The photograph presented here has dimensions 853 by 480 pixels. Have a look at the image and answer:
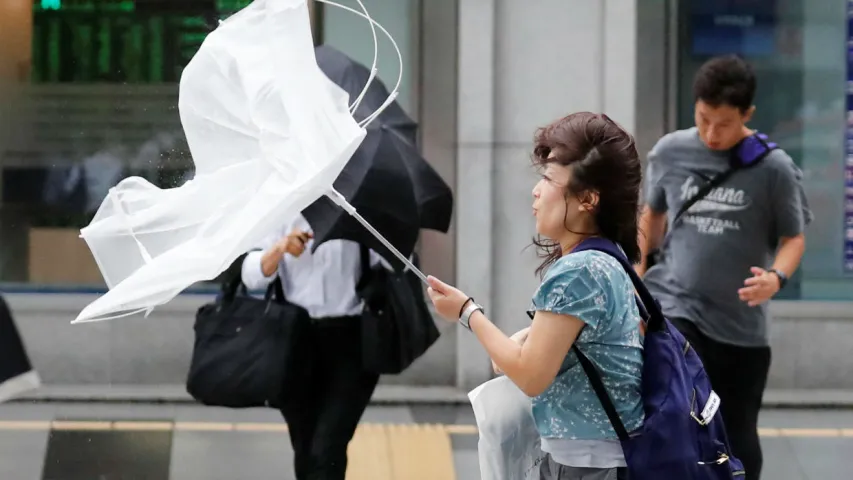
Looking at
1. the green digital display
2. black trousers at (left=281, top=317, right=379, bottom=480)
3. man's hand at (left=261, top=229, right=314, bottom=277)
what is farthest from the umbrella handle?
the green digital display

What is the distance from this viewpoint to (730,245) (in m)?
4.75

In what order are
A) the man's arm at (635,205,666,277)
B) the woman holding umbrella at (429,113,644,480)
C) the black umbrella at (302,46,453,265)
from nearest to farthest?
the woman holding umbrella at (429,113,644,480) → the black umbrella at (302,46,453,265) → the man's arm at (635,205,666,277)

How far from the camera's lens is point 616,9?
8125 mm

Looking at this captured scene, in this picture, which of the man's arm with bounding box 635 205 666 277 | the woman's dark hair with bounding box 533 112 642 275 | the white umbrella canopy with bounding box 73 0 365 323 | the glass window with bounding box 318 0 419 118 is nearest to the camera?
the woman's dark hair with bounding box 533 112 642 275

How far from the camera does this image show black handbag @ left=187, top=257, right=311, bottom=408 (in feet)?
14.6

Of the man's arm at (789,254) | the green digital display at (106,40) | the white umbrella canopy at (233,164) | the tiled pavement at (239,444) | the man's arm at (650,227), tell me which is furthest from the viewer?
the green digital display at (106,40)

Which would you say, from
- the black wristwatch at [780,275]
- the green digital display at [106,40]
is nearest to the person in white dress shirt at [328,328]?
the black wristwatch at [780,275]

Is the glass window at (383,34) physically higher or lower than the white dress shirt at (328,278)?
higher

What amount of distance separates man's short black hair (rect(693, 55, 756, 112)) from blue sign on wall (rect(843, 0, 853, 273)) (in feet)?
14.2

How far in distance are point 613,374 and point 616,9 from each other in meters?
5.69

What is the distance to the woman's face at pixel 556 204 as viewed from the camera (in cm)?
277

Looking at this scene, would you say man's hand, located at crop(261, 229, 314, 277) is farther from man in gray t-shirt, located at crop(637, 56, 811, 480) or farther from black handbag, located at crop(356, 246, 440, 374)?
man in gray t-shirt, located at crop(637, 56, 811, 480)

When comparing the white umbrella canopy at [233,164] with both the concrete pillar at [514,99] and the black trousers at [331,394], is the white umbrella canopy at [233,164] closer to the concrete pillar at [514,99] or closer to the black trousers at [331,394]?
the black trousers at [331,394]

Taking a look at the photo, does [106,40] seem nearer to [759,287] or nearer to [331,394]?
[331,394]
